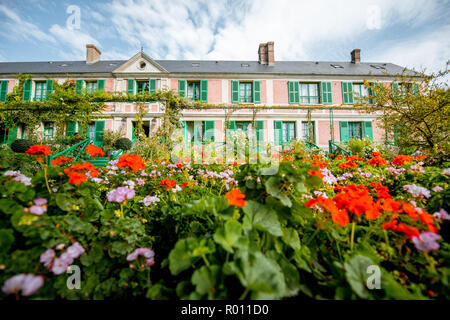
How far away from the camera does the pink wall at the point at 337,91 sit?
12984 mm

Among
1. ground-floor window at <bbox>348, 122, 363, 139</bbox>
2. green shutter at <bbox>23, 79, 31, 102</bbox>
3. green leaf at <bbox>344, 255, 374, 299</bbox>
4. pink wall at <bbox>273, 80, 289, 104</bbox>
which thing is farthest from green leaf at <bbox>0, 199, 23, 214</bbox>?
green shutter at <bbox>23, 79, 31, 102</bbox>

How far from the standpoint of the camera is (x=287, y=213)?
101 cm

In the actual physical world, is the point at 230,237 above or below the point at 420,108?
below

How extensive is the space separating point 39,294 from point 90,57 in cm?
1890

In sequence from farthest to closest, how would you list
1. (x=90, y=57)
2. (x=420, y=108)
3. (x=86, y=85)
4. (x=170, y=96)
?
1. (x=90, y=57)
2. (x=86, y=85)
3. (x=170, y=96)
4. (x=420, y=108)

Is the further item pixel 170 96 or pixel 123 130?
pixel 123 130

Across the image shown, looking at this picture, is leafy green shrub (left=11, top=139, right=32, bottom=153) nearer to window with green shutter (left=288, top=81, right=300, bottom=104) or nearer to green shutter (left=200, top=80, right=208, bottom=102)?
green shutter (left=200, top=80, right=208, bottom=102)

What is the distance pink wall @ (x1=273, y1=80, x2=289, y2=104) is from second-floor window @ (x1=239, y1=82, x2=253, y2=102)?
1.66m

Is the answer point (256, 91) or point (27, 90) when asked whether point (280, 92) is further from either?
point (27, 90)

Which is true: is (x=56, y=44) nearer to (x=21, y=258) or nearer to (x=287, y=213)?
(x=21, y=258)

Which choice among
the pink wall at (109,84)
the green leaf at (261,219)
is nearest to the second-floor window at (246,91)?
the pink wall at (109,84)
